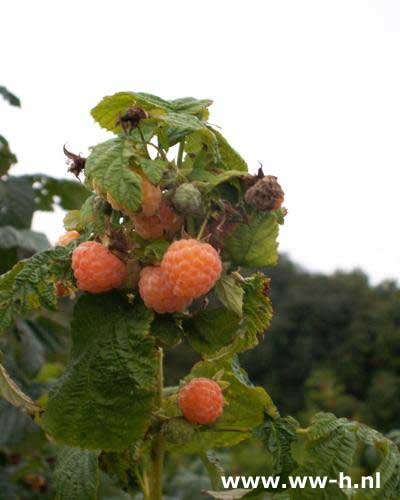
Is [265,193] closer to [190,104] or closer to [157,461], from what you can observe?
[190,104]

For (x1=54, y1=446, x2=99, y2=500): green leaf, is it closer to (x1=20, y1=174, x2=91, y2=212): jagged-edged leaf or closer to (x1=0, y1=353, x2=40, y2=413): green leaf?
(x1=0, y1=353, x2=40, y2=413): green leaf

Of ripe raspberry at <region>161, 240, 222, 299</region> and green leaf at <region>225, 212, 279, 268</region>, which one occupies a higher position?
green leaf at <region>225, 212, 279, 268</region>

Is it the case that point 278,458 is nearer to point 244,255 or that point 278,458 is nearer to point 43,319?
point 244,255

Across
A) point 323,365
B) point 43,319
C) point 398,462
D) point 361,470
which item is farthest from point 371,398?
point 398,462

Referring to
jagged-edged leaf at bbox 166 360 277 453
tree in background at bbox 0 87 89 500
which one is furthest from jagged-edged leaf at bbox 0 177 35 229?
jagged-edged leaf at bbox 166 360 277 453

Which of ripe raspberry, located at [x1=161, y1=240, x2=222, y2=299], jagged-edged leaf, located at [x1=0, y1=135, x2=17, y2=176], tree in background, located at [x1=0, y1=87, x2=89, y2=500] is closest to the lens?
ripe raspberry, located at [x1=161, y1=240, x2=222, y2=299]
